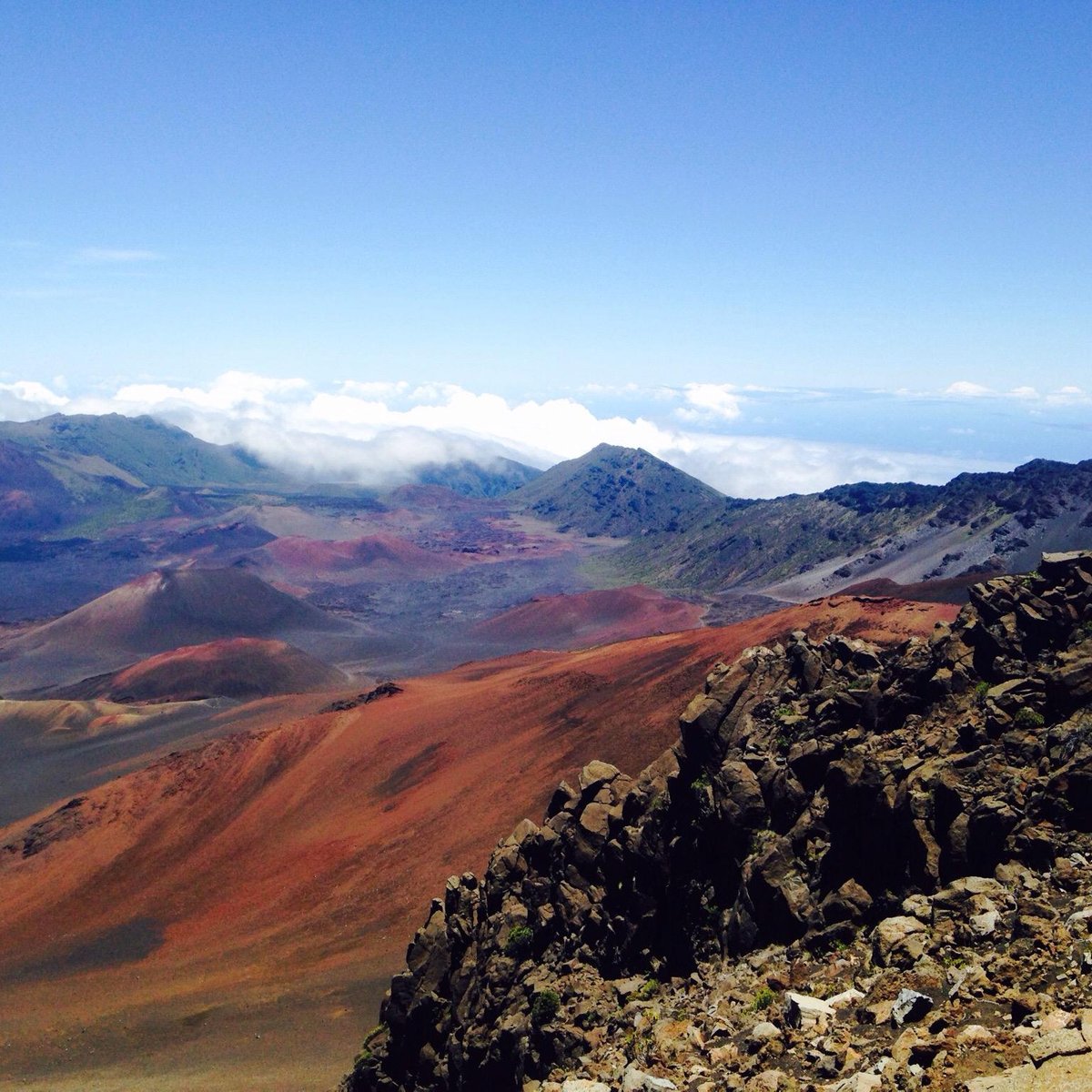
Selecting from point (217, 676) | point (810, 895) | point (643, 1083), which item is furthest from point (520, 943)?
point (217, 676)

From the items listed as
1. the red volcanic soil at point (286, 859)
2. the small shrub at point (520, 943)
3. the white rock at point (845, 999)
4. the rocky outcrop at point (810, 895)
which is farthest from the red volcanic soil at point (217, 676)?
the white rock at point (845, 999)

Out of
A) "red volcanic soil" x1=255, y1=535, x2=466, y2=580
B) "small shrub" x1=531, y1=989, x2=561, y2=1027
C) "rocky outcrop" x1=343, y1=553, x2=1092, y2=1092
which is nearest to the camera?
"rocky outcrop" x1=343, y1=553, x2=1092, y2=1092

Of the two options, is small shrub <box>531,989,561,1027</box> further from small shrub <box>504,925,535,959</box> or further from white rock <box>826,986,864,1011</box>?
white rock <box>826,986,864,1011</box>

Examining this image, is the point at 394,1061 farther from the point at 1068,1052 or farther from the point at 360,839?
the point at 360,839

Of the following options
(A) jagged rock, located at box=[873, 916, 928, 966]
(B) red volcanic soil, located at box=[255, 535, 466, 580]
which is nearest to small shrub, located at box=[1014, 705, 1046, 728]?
(A) jagged rock, located at box=[873, 916, 928, 966]

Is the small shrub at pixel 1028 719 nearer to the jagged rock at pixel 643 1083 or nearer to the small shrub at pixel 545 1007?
the jagged rock at pixel 643 1083

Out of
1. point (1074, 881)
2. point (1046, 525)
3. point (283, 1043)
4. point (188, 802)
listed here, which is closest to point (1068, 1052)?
point (1074, 881)

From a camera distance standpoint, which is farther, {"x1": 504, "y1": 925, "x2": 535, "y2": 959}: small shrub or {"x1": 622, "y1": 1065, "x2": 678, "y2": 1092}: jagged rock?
{"x1": 504, "y1": 925, "x2": 535, "y2": 959}: small shrub
